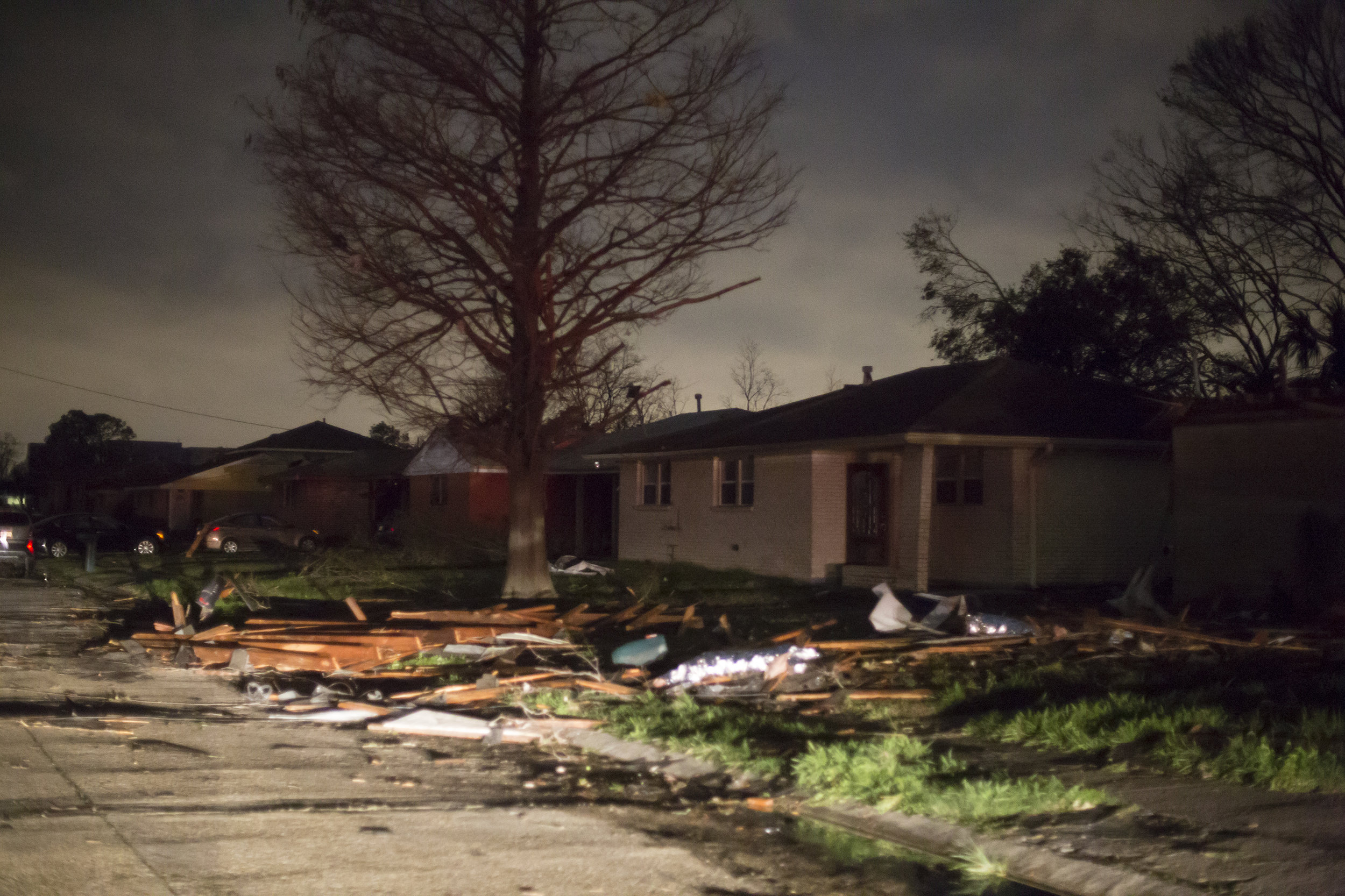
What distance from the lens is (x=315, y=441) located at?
2431 inches

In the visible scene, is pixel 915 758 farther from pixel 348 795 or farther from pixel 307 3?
pixel 307 3

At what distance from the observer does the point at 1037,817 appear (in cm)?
640

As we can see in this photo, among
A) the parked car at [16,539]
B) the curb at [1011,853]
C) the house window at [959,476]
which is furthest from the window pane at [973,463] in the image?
the parked car at [16,539]

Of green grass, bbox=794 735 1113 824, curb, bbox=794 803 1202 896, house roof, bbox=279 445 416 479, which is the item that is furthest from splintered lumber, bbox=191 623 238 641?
house roof, bbox=279 445 416 479

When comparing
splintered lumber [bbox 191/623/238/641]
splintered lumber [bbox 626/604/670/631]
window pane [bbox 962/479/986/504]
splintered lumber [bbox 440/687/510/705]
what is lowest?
splintered lumber [bbox 440/687/510/705]

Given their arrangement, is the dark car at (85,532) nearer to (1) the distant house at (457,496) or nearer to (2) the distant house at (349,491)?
(1) the distant house at (457,496)

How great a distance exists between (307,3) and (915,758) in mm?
14572

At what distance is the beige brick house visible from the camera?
2000 centimetres

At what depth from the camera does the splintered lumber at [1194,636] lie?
11.5m

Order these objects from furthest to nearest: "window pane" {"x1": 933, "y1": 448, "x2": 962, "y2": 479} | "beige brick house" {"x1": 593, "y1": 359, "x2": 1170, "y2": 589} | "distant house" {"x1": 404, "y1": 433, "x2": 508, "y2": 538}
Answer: "distant house" {"x1": 404, "y1": 433, "x2": 508, "y2": 538} → "window pane" {"x1": 933, "y1": 448, "x2": 962, "y2": 479} → "beige brick house" {"x1": 593, "y1": 359, "x2": 1170, "y2": 589}

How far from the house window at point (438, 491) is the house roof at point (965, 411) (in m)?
15.3

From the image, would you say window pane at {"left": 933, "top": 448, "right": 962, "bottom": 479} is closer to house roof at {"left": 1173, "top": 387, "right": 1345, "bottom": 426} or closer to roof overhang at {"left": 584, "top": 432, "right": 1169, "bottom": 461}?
roof overhang at {"left": 584, "top": 432, "right": 1169, "bottom": 461}

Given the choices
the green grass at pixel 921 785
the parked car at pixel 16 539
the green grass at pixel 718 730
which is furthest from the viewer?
the parked car at pixel 16 539

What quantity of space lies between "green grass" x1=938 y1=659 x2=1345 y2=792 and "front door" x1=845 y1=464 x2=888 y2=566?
1031 centimetres
